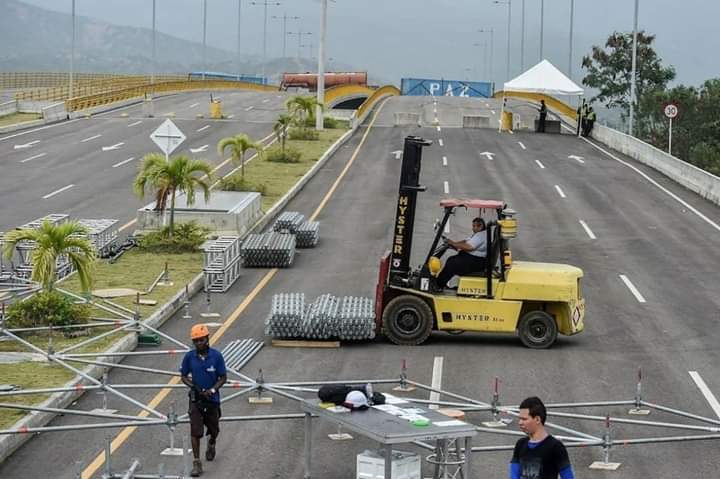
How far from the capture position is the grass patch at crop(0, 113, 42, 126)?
62.0 m

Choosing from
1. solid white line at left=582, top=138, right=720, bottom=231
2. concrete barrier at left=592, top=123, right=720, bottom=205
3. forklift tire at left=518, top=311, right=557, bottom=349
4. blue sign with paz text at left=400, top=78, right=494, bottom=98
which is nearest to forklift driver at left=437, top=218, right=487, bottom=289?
forklift tire at left=518, top=311, right=557, bottom=349

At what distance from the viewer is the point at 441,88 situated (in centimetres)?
13412

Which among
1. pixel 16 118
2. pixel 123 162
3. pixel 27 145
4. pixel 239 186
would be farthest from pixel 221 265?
pixel 16 118

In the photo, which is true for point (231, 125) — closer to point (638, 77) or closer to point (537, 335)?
point (537, 335)

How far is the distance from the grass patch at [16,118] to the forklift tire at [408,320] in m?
44.2

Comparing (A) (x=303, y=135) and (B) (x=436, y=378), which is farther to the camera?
(A) (x=303, y=135)

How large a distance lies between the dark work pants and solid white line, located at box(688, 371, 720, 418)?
3.69 m

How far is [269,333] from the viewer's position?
20828 millimetres

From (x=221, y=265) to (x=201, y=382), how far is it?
1208 cm

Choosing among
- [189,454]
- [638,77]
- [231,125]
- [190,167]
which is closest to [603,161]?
[231,125]

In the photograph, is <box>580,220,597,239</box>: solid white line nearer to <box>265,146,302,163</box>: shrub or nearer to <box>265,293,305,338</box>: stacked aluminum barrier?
<box>265,293,305,338</box>: stacked aluminum barrier

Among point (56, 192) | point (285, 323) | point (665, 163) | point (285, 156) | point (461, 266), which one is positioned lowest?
point (285, 323)

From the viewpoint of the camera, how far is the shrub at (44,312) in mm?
20578

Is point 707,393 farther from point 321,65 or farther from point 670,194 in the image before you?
point 321,65
